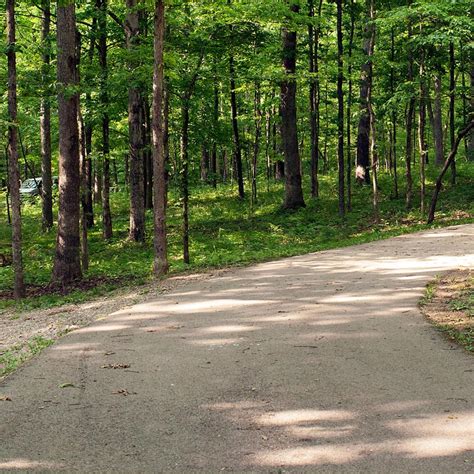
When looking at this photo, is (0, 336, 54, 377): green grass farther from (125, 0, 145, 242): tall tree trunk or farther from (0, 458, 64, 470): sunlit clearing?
(125, 0, 145, 242): tall tree trunk

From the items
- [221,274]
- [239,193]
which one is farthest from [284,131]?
[221,274]

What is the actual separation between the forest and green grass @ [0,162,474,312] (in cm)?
10

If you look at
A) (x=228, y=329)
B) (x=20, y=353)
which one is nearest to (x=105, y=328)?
(x=20, y=353)

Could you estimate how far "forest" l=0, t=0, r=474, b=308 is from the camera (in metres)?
14.2

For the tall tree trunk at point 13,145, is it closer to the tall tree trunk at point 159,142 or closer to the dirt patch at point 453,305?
the tall tree trunk at point 159,142

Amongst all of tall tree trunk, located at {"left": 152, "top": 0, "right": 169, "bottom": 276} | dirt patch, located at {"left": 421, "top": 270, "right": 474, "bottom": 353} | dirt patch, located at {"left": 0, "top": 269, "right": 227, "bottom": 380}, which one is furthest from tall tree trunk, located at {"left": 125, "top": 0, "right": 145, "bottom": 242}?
dirt patch, located at {"left": 421, "top": 270, "right": 474, "bottom": 353}

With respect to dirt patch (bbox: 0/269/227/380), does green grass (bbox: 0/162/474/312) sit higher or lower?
higher

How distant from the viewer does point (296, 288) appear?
432 inches

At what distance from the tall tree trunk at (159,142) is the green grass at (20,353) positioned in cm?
519

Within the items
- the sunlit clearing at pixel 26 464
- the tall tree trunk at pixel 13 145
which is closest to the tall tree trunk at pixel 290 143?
the tall tree trunk at pixel 13 145

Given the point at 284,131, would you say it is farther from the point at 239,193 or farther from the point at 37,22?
the point at 37,22

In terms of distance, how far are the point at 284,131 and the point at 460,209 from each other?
7838mm

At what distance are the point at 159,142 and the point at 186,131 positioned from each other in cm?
188

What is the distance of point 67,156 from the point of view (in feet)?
46.8
